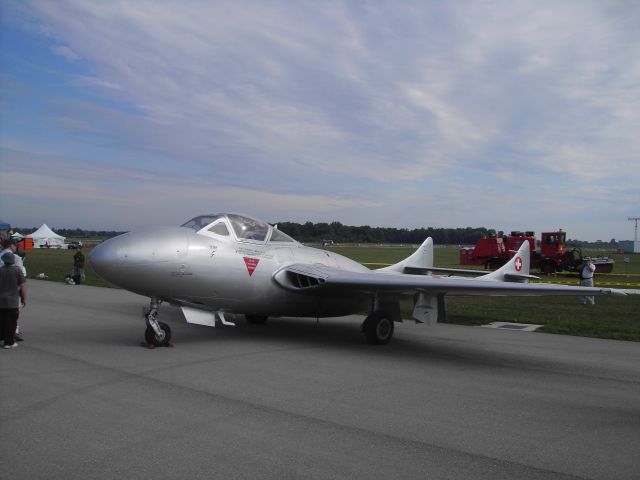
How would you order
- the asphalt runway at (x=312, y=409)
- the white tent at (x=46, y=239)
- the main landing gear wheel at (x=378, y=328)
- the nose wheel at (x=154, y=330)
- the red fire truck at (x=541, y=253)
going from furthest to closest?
1. the white tent at (x=46, y=239)
2. the red fire truck at (x=541, y=253)
3. the main landing gear wheel at (x=378, y=328)
4. the nose wheel at (x=154, y=330)
5. the asphalt runway at (x=312, y=409)

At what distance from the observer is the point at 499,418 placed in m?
5.68

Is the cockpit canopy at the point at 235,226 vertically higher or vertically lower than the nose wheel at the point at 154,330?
higher

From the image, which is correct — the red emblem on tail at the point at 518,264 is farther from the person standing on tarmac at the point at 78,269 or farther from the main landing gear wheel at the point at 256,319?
the person standing on tarmac at the point at 78,269

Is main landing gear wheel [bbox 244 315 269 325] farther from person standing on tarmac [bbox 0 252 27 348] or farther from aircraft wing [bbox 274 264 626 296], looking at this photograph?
A: person standing on tarmac [bbox 0 252 27 348]

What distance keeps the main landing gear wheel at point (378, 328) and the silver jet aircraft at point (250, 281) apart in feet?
0.07

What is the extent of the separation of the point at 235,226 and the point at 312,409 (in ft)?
16.3

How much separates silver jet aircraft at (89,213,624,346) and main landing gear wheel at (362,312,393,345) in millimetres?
20

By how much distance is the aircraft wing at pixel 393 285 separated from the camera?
8797 mm

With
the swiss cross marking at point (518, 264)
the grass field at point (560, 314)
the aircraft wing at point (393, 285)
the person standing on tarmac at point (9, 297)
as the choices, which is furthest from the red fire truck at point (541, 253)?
the person standing on tarmac at point (9, 297)

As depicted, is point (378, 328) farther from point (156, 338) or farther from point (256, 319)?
point (156, 338)

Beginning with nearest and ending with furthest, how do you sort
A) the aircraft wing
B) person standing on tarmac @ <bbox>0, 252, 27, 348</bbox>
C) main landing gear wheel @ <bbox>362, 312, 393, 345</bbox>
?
the aircraft wing, person standing on tarmac @ <bbox>0, 252, 27, 348</bbox>, main landing gear wheel @ <bbox>362, 312, 393, 345</bbox>

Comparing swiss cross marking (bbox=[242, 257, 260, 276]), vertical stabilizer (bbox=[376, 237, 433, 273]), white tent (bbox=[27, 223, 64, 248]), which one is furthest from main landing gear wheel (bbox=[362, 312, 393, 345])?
white tent (bbox=[27, 223, 64, 248])

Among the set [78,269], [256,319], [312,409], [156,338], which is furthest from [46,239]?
[312,409]

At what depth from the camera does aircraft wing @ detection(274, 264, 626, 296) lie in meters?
8.80
